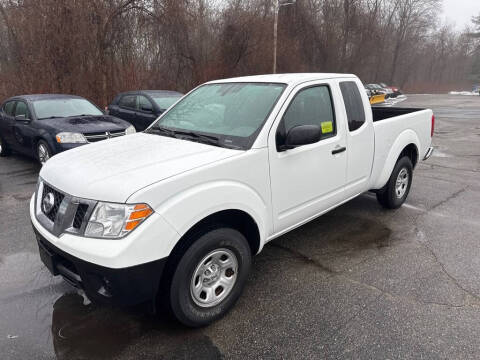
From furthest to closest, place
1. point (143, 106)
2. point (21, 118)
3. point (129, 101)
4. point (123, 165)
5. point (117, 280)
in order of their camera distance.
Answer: point (129, 101) < point (143, 106) < point (21, 118) < point (123, 165) < point (117, 280)

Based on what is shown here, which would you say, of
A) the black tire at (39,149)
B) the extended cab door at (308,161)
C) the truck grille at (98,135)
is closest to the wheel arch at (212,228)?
the extended cab door at (308,161)

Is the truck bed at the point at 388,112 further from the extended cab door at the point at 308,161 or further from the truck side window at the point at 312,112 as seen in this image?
the truck side window at the point at 312,112

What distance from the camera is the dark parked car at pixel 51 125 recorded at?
668 centimetres

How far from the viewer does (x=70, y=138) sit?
662 cm

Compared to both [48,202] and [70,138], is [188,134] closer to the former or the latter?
[48,202]

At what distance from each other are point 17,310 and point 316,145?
9.72 ft

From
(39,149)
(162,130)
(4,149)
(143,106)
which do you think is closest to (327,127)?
(162,130)

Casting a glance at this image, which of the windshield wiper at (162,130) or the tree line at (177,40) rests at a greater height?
the tree line at (177,40)

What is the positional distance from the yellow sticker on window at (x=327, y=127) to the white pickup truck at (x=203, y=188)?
0.01m

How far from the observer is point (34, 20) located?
1354cm

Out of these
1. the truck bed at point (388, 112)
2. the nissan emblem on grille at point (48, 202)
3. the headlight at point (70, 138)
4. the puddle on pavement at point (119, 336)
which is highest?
the truck bed at point (388, 112)

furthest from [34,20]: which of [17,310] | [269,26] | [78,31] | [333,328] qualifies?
[269,26]

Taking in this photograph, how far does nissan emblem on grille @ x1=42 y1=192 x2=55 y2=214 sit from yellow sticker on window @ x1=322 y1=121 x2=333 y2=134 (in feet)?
8.18

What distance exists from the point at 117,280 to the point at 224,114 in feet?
5.97
